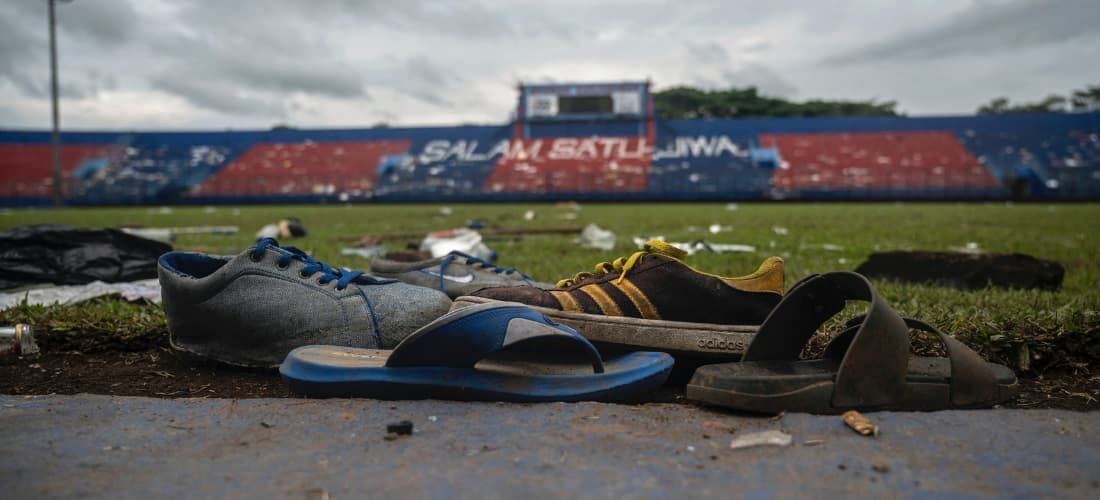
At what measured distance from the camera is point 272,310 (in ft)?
6.42

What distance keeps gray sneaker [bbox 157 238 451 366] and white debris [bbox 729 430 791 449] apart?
978 millimetres

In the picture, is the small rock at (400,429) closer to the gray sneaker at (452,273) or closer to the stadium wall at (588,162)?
the gray sneaker at (452,273)

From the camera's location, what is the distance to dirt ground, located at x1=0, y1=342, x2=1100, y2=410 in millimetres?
1780

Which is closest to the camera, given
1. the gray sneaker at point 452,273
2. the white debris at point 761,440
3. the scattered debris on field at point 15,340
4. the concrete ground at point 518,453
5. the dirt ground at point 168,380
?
the concrete ground at point 518,453

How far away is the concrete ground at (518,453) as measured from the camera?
1.14 metres

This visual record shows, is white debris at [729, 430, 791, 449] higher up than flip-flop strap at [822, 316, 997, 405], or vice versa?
flip-flop strap at [822, 316, 997, 405]

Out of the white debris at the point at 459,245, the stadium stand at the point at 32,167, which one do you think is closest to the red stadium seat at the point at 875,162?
the white debris at the point at 459,245

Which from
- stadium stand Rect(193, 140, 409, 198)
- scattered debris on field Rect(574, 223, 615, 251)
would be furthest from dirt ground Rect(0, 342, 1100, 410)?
stadium stand Rect(193, 140, 409, 198)

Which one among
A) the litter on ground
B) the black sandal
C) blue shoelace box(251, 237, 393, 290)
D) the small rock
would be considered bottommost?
the small rock

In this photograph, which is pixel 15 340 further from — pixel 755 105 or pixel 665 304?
pixel 755 105

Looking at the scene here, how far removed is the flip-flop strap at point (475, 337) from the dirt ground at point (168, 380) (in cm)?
34

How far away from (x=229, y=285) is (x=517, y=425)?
98 centimetres

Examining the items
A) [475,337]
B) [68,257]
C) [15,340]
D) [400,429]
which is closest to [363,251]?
[68,257]

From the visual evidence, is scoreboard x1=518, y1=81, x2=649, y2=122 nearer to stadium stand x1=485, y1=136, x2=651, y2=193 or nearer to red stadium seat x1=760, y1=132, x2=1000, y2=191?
stadium stand x1=485, y1=136, x2=651, y2=193
